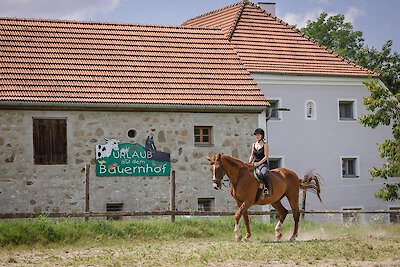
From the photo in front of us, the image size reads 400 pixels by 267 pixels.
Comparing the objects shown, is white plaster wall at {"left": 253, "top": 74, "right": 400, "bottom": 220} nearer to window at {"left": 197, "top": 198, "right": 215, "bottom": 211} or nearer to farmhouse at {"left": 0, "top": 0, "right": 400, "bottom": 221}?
farmhouse at {"left": 0, "top": 0, "right": 400, "bottom": 221}

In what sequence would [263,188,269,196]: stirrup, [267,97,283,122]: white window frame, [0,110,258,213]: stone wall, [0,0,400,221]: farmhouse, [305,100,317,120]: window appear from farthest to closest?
[305,100,317,120]: window → [267,97,283,122]: white window frame → [0,0,400,221]: farmhouse → [0,110,258,213]: stone wall → [263,188,269,196]: stirrup

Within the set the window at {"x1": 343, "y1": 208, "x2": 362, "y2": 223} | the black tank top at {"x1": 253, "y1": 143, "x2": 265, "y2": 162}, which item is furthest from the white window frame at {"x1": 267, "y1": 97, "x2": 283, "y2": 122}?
the black tank top at {"x1": 253, "y1": 143, "x2": 265, "y2": 162}

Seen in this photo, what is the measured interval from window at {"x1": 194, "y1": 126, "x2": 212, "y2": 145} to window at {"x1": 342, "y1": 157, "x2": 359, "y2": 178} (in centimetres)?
898

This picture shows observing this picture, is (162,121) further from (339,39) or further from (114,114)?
(339,39)

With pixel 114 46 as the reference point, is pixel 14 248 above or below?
below

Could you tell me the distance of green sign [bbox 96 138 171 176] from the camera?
2580 cm

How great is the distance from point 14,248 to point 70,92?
8305 mm

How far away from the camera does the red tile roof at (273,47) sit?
1304 inches

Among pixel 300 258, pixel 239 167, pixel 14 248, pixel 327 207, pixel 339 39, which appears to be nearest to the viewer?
pixel 300 258

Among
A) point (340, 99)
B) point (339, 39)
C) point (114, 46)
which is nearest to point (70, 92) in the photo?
point (114, 46)

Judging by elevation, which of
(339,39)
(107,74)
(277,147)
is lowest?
(277,147)

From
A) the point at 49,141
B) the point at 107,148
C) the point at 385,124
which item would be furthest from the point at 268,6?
the point at 49,141

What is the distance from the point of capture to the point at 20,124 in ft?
82.6

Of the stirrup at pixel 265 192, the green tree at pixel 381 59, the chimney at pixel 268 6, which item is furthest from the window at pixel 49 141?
the green tree at pixel 381 59
